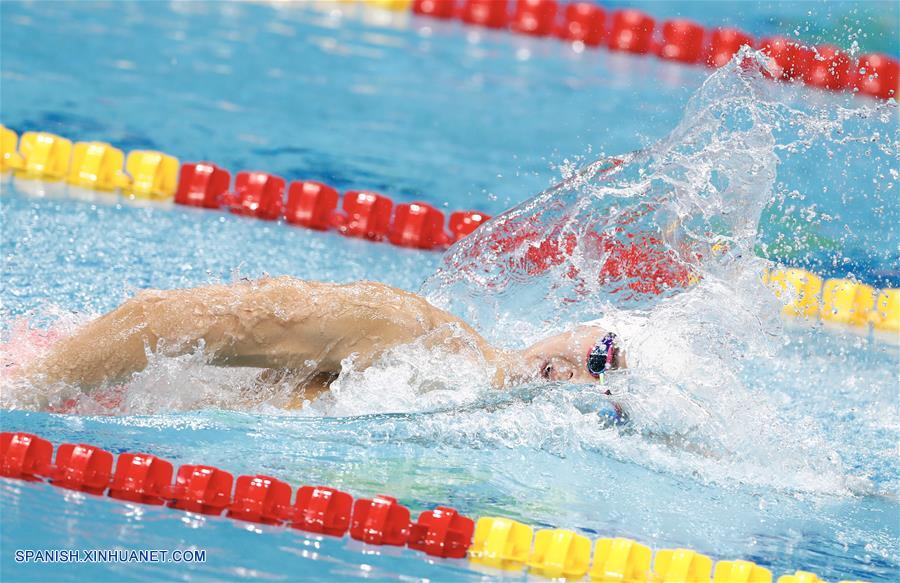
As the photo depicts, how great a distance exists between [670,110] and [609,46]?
1.58 metres

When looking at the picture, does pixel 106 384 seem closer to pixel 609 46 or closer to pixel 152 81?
pixel 152 81

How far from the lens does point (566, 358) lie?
10.2 feet

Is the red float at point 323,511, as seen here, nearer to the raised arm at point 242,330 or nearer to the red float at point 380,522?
the red float at point 380,522

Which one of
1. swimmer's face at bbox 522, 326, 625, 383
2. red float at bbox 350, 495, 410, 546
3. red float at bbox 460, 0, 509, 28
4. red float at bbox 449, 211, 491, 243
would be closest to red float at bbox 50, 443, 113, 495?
red float at bbox 350, 495, 410, 546

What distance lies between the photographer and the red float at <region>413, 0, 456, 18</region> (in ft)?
27.1

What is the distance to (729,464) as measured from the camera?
3166 mm

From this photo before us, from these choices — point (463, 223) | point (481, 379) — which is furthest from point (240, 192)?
point (481, 379)

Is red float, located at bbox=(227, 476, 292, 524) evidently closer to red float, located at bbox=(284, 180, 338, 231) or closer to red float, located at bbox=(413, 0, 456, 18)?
red float, located at bbox=(284, 180, 338, 231)

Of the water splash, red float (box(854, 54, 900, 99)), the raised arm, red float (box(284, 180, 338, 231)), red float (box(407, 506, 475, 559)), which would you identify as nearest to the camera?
red float (box(407, 506, 475, 559))

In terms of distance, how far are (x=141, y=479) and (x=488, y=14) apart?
6074mm

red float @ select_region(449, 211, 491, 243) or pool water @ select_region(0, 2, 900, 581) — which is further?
red float @ select_region(449, 211, 491, 243)

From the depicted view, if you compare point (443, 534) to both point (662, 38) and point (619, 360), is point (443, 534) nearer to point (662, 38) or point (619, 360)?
point (619, 360)

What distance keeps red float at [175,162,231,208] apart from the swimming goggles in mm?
2282

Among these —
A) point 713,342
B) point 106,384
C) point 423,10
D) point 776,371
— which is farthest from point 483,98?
point 106,384
